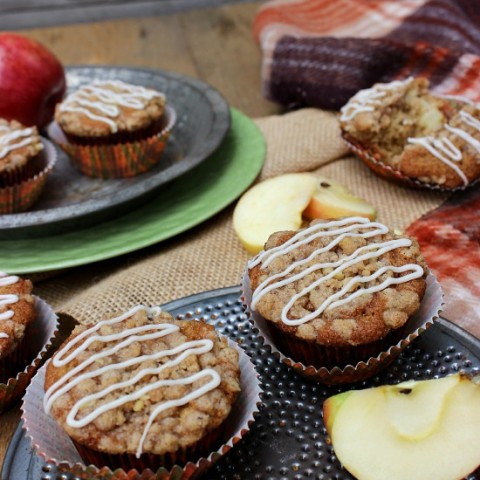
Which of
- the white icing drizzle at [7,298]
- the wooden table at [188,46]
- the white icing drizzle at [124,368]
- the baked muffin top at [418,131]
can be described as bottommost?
the wooden table at [188,46]

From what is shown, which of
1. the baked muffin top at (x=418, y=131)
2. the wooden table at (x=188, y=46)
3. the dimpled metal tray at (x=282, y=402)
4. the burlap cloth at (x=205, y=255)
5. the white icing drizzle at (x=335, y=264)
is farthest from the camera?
the wooden table at (x=188, y=46)

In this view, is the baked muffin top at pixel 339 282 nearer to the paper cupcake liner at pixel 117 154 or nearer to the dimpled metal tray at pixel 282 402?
the dimpled metal tray at pixel 282 402

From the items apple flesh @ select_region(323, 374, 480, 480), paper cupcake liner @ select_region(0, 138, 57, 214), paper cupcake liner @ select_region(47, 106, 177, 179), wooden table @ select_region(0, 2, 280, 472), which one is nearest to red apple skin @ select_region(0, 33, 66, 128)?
paper cupcake liner @ select_region(47, 106, 177, 179)

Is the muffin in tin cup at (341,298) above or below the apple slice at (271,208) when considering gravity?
above

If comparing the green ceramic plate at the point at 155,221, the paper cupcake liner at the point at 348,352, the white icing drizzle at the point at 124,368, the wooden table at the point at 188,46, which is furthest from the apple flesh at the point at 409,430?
the wooden table at the point at 188,46

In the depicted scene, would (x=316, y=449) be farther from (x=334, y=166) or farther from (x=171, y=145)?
(x=171, y=145)
